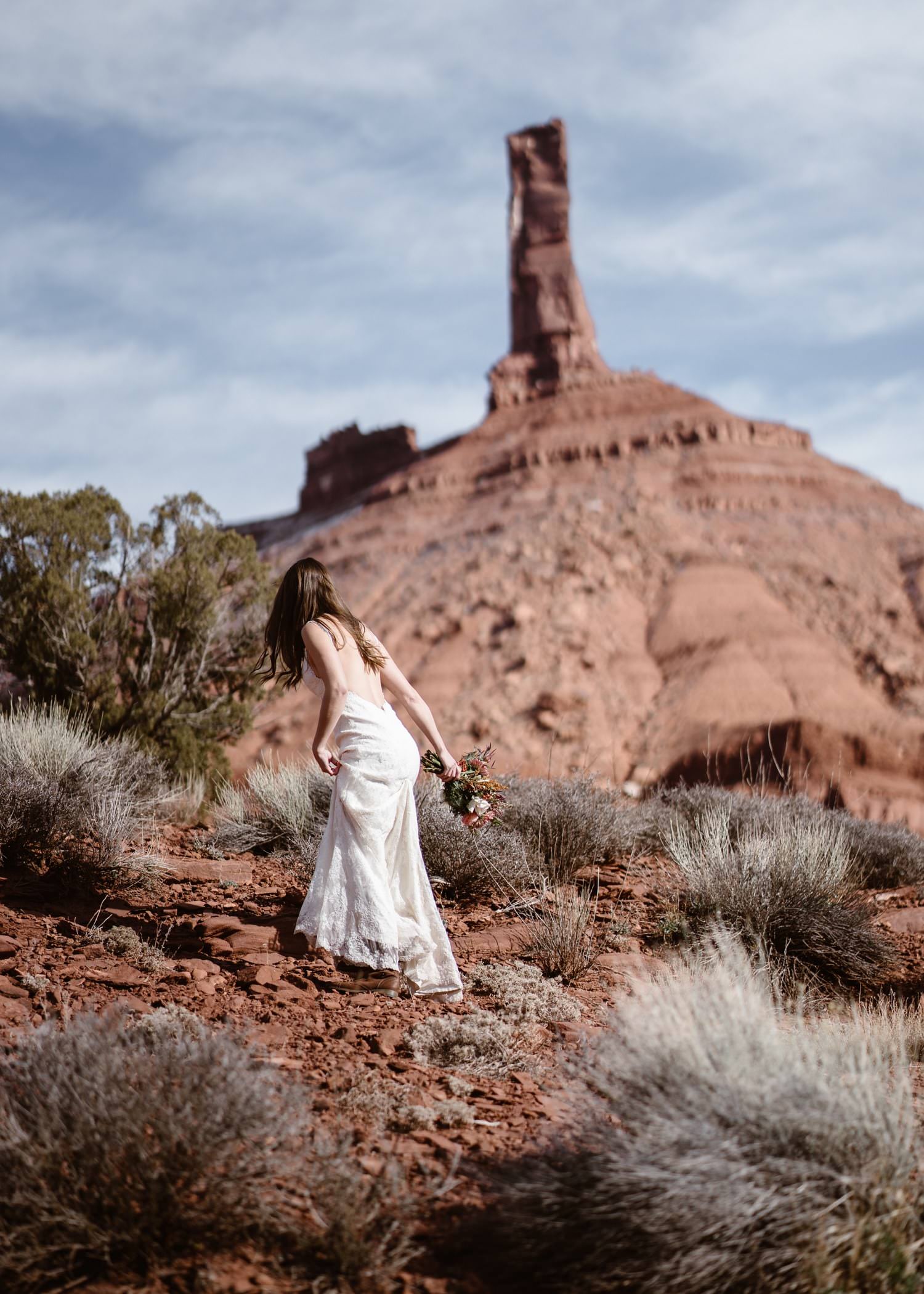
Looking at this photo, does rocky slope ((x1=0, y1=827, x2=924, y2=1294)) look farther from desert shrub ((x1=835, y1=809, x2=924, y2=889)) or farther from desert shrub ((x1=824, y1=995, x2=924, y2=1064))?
desert shrub ((x1=835, y1=809, x2=924, y2=889))

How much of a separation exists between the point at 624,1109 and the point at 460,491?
4072 cm

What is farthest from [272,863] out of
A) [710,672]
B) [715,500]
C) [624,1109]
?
[715,500]

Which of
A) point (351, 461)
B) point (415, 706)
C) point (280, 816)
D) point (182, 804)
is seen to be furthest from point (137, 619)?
point (351, 461)

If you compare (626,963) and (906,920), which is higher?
(626,963)

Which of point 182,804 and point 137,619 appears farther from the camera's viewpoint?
point 137,619

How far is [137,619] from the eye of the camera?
1108 centimetres

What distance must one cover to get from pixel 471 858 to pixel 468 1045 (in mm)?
2533

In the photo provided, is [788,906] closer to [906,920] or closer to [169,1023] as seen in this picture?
[906,920]

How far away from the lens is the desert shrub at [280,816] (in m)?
7.16

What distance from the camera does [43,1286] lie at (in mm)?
2363

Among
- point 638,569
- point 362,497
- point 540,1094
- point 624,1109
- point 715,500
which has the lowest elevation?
point 540,1094

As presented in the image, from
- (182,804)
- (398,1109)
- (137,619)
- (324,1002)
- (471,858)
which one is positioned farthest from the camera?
(137,619)

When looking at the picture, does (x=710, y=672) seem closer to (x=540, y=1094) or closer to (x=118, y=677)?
(x=118, y=677)

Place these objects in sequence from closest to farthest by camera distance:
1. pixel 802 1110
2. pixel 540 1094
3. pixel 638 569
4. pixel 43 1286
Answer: pixel 43 1286 → pixel 802 1110 → pixel 540 1094 → pixel 638 569
